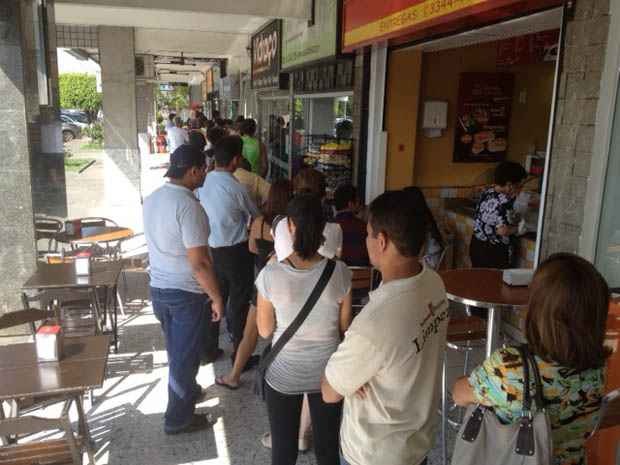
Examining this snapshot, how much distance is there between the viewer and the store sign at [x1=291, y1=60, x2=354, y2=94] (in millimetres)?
6438

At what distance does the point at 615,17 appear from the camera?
284 cm

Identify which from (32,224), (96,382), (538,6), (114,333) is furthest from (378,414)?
(32,224)

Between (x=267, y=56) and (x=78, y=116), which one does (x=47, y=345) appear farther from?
(x=78, y=116)

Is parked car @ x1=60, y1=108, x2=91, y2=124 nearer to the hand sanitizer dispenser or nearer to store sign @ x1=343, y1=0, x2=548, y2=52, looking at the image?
the hand sanitizer dispenser

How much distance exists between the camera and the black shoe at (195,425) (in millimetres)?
3420

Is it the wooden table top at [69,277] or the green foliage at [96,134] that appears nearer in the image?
the wooden table top at [69,277]

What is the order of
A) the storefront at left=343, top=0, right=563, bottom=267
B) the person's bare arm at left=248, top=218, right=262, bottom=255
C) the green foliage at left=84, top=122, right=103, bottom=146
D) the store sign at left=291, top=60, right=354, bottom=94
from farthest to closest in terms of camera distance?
the green foliage at left=84, top=122, right=103, bottom=146, the store sign at left=291, top=60, right=354, bottom=94, the storefront at left=343, top=0, right=563, bottom=267, the person's bare arm at left=248, top=218, right=262, bottom=255

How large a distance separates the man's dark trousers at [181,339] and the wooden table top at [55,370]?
1.26ft

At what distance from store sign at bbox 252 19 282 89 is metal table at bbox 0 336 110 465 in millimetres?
6787

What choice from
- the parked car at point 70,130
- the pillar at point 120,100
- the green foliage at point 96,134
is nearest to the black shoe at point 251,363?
the pillar at point 120,100

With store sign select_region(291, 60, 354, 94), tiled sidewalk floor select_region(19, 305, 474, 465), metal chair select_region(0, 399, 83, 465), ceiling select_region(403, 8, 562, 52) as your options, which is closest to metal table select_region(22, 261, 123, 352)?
tiled sidewalk floor select_region(19, 305, 474, 465)

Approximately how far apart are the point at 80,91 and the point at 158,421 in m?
38.8

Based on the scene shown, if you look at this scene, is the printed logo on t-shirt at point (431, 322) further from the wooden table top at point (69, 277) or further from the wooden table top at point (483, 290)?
the wooden table top at point (69, 277)

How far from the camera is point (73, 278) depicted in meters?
4.11
